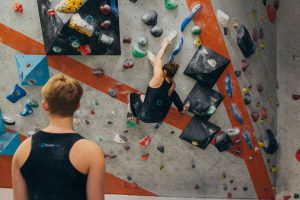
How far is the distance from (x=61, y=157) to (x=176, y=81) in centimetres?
179

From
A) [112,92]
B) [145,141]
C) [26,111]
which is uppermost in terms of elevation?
[112,92]

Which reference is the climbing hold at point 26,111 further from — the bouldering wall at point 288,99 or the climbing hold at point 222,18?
the bouldering wall at point 288,99

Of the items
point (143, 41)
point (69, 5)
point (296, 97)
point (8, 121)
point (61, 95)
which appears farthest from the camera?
point (8, 121)

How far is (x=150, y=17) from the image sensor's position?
3.27m

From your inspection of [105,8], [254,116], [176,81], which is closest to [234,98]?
[254,116]

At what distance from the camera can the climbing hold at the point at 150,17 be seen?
327 centimetres

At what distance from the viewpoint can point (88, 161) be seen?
72.5 inches

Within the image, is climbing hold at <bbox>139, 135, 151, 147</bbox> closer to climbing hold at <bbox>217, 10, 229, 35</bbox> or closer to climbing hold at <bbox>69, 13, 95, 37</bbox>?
climbing hold at <bbox>69, 13, 95, 37</bbox>

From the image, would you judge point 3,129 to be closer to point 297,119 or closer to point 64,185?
point 64,185

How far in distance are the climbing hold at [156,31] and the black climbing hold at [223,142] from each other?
957 millimetres

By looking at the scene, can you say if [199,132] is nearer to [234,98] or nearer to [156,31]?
[234,98]

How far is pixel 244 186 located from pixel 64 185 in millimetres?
2180

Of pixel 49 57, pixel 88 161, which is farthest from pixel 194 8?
pixel 88 161

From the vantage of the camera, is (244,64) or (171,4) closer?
(171,4)
